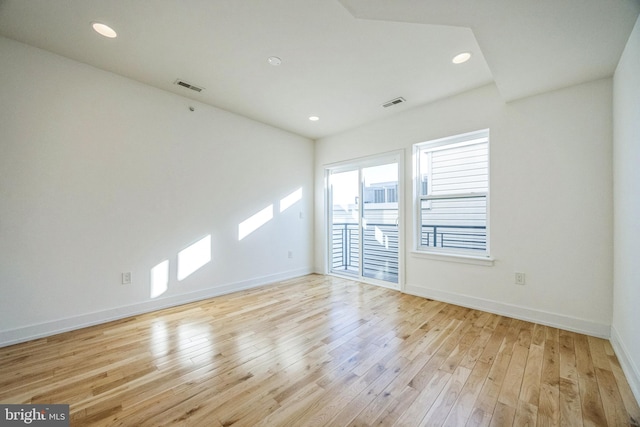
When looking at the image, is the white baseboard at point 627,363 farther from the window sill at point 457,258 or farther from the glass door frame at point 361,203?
the glass door frame at point 361,203

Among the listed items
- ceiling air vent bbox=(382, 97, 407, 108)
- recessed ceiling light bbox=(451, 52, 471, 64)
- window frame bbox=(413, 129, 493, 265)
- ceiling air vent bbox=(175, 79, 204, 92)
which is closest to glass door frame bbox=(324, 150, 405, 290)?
window frame bbox=(413, 129, 493, 265)

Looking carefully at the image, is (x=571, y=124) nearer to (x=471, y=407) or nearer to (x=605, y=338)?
(x=605, y=338)

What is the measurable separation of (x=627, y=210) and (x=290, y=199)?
3949 mm

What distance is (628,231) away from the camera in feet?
6.05

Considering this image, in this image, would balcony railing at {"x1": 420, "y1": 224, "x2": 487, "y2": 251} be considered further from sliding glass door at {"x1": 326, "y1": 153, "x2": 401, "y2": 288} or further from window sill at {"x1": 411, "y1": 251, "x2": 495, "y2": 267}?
sliding glass door at {"x1": 326, "y1": 153, "x2": 401, "y2": 288}

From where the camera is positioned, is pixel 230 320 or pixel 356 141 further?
pixel 356 141

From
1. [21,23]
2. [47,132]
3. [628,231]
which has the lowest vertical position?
[628,231]

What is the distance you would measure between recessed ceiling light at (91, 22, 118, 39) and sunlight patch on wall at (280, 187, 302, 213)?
285 cm

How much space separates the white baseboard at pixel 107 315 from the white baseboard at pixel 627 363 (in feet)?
12.7


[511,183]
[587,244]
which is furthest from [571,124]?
[587,244]

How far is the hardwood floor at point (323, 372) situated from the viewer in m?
1.41

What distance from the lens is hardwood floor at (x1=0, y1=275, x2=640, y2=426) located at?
55.6 inches

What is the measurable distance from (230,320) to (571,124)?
13.4 feet

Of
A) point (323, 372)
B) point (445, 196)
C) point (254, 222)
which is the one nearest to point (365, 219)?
point (445, 196)
